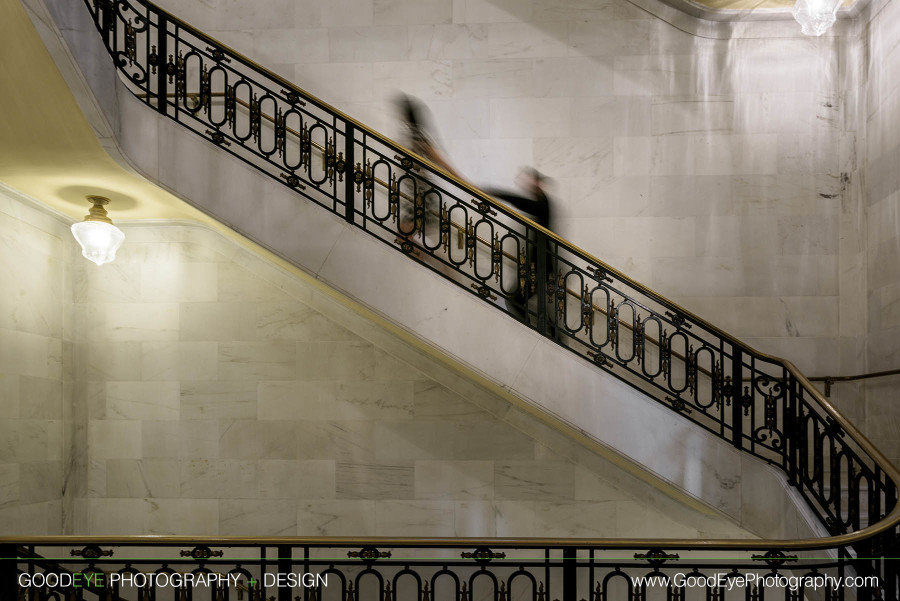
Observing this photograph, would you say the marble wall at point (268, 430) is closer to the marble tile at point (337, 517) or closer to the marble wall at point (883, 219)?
the marble tile at point (337, 517)

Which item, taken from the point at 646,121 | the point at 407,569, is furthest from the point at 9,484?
the point at 646,121

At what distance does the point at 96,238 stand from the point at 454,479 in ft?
12.9

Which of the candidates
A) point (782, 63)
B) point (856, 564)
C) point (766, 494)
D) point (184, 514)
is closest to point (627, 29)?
point (782, 63)

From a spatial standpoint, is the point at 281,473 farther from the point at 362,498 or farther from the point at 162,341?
the point at 162,341

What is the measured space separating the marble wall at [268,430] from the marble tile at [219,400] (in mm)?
14

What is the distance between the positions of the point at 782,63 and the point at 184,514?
7.68 m

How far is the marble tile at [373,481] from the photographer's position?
21.7 feet

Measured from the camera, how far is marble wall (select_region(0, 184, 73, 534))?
5828 millimetres

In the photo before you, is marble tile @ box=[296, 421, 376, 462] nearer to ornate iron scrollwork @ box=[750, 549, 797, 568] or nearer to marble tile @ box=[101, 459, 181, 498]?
marble tile @ box=[101, 459, 181, 498]

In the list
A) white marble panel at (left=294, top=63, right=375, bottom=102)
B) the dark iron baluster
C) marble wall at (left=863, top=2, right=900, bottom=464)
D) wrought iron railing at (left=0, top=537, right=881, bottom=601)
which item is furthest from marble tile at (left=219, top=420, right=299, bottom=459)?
marble wall at (left=863, top=2, right=900, bottom=464)

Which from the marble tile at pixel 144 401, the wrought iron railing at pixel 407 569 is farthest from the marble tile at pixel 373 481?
the marble tile at pixel 144 401

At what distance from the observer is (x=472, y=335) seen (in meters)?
4.93

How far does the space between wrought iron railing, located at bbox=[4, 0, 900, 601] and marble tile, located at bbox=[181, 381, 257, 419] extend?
2110 mm

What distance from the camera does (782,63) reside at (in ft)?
22.6
